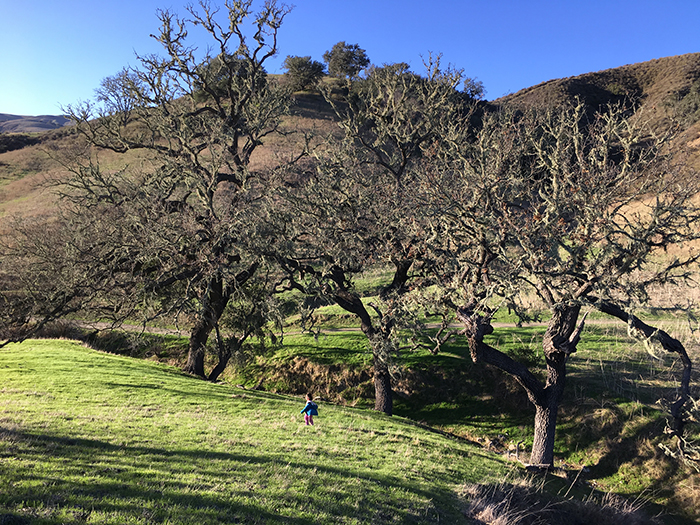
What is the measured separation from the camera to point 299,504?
6.79m

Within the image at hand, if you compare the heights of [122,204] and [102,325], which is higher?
[122,204]

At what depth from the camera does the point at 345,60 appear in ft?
341

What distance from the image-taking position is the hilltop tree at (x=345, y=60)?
10281 centimetres

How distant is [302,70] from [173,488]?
105 m

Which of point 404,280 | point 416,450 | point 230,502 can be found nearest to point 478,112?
point 404,280

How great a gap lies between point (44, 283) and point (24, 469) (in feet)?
40.7

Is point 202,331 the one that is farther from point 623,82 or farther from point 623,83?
point 623,82

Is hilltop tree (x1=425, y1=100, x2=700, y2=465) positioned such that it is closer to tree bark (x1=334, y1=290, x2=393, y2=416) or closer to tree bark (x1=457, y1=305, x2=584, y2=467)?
tree bark (x1=457, y1=305, x2=584, y2=467)

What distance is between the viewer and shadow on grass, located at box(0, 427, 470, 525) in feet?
17.6

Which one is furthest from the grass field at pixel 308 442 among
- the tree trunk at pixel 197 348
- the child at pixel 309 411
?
the tree trunk at pixel 197 348

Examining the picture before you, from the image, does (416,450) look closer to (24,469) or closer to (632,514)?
(632,514)

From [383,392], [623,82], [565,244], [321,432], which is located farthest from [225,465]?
[623,82]

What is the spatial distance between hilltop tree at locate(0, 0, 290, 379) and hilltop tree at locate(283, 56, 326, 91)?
81.9m

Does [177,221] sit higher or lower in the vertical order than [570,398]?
higher
